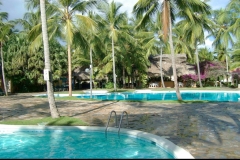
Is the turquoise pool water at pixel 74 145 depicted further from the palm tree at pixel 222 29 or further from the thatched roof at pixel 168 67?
the thatched roof at pixel 168 67

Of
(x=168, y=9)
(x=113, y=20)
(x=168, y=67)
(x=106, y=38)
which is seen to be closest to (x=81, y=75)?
(x=106, y=38)

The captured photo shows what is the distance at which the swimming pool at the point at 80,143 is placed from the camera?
6078 mm

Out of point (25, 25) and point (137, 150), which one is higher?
point (25, 25)

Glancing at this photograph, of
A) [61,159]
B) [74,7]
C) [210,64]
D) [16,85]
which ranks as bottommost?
[61,159]

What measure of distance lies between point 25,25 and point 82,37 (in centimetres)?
1046

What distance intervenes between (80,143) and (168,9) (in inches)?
445

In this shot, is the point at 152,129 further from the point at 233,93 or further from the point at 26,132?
the point at 233,93

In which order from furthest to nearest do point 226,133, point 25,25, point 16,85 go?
1. point 16,85
2. point 25,25
3. point 226,133

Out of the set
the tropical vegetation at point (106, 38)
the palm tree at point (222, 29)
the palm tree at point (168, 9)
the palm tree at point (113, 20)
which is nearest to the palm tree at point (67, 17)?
the tropical vegetation at point (106, 38)

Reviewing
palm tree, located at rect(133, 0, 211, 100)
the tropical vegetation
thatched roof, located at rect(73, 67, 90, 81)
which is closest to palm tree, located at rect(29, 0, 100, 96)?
the tropical vegetation

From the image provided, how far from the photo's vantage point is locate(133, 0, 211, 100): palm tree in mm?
15870

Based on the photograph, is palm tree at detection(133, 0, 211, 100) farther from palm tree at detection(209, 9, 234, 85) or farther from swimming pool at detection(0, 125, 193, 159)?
palm tree at detection(209, 9, 234, 85)

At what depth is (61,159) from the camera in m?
5.80

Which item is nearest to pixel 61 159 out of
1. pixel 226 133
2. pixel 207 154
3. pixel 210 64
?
pixel 207 154
